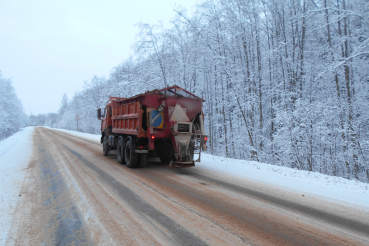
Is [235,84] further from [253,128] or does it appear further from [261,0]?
[261,0]

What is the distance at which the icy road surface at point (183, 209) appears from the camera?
127 inches

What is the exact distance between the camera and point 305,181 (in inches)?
245

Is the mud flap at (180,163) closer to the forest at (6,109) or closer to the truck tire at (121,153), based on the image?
the truck tire at (121,153)

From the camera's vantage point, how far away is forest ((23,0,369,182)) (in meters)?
9.48

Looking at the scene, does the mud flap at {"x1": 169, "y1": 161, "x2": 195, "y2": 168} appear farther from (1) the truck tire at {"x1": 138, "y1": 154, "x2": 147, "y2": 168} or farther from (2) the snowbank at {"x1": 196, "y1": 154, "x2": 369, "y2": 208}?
→ (1) the truck tire at {"x1": 138, "y1": 154, "x2": 147, "y2": 168}

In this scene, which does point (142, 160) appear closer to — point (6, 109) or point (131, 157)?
point (131, 157)

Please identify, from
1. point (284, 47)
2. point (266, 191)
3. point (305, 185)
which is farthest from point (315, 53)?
point (266, 191)

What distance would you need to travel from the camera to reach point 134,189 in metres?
5.61

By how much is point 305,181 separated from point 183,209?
3983 mm

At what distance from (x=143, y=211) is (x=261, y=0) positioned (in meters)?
13.4

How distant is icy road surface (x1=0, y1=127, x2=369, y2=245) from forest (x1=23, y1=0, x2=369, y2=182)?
3.83 m

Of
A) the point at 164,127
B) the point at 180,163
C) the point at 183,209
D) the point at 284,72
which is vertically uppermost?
the point at 284,72

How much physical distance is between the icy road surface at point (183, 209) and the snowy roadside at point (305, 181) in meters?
0.03

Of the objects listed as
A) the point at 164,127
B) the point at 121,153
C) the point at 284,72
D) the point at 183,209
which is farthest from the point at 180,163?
the point at 284,72
